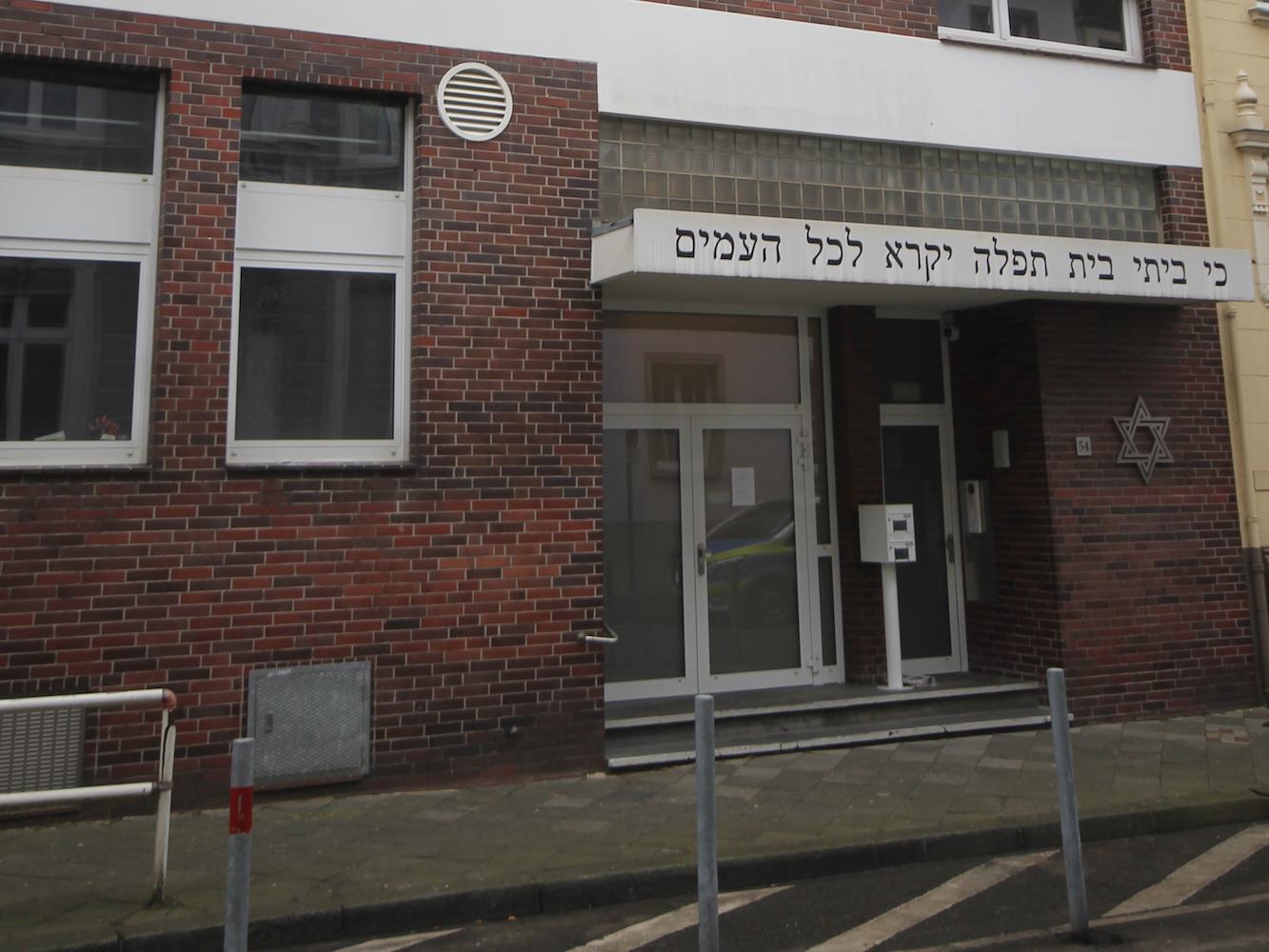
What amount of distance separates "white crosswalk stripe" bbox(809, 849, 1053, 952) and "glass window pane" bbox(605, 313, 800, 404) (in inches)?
170

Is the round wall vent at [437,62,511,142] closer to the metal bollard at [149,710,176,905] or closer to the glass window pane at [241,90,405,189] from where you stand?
the glass window pane at [241,90,405,189]

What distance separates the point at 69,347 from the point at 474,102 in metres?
3.07

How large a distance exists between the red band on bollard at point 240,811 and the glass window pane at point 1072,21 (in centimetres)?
852

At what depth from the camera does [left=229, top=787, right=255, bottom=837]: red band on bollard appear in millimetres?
3590

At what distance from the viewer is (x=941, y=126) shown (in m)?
8.24

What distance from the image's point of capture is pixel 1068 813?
4285 mm

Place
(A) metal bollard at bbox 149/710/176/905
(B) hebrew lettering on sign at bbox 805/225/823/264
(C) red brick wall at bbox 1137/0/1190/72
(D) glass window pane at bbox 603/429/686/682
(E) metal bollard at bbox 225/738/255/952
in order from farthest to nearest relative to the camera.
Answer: (C) red brick wall at bbox 1137/0/1190/72, (D) glass window pane at bbox 603/429/686/682, (B) hebrew lettering on sign at bbox 805/225/823/264, (A) metal bollard at bbox 149/710/176/905, (E) metal bollard at bbox 225/738/255/952

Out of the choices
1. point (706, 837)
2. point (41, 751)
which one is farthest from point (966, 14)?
point (41, 751)

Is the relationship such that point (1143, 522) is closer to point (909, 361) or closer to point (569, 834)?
point (909, 361)

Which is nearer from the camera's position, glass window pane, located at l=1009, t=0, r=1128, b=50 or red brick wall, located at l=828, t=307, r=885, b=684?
red brick wall, located at l=828, t=307, r=885, b=684

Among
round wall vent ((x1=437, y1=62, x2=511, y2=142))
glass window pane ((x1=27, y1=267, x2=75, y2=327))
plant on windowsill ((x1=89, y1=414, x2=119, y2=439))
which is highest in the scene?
round wall vent ((x1=437, y1=62, x2=511, y2=142))

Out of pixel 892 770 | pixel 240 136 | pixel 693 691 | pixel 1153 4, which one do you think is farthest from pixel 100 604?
pixel 1153 4

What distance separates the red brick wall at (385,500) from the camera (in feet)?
19.6

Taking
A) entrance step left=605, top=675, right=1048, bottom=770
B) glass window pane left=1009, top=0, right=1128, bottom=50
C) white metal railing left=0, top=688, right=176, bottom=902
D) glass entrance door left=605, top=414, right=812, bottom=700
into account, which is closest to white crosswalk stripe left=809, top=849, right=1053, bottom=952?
entrance step left=605, top=675, right=1048, bottom=770
